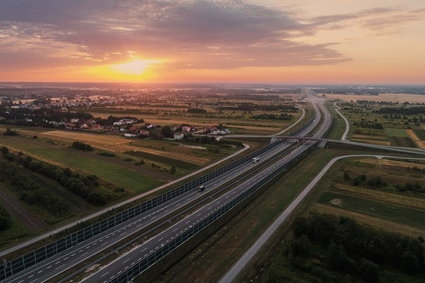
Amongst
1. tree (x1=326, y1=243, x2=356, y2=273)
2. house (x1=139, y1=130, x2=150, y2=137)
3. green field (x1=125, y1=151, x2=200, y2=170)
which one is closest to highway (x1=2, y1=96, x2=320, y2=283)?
green field (x1=125, y1=151, x2=200, y2=170)

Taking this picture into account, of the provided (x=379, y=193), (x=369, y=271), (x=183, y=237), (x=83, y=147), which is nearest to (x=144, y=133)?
(x=83, y=147)

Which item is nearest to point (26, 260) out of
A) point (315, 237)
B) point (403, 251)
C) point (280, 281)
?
point (280, 281)

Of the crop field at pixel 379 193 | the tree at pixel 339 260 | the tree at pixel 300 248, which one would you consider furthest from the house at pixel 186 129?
the tree at pixel 339 260

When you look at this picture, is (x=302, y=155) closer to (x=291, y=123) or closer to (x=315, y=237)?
(x=315, y=237)

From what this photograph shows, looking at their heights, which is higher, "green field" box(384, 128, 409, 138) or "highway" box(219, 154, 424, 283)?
"green field" box(384, 128, 409, 138)

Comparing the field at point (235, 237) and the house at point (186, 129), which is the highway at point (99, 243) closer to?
the field at point (235, 237)

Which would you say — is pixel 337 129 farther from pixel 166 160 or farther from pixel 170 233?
pixel 170 233

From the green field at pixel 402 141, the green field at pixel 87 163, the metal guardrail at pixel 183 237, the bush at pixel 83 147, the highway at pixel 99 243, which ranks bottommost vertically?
the highway at pixel 99 243

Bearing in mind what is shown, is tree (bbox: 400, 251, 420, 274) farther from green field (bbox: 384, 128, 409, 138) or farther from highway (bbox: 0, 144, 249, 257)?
green field (bbox: 384, 128, 409, 138)
